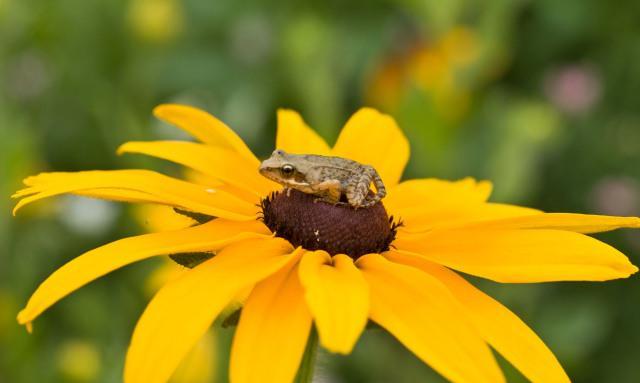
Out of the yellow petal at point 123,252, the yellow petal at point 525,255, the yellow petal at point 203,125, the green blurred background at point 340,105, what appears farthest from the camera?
the green blurred background at point 340,105

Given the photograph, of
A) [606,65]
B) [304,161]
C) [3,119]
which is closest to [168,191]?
[304,161]

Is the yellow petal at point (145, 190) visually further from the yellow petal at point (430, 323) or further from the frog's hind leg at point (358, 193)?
the yellow petal at point (430, 323)

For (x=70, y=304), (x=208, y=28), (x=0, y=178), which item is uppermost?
(x=208, y=28)

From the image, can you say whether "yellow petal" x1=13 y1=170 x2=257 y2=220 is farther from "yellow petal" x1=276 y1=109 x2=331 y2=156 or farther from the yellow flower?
"yellow petal" x1=276 y1=109 x2=331 y2=156

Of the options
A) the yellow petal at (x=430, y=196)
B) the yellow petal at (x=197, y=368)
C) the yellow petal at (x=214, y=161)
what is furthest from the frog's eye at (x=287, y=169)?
the yellow petal at (x=197, y=368)

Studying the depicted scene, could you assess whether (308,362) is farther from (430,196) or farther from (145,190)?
(430,196)

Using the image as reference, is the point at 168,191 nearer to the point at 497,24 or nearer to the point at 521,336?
the point at 521,336

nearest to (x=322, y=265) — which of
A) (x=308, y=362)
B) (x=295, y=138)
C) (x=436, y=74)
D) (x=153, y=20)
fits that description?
(x=308, y=362)

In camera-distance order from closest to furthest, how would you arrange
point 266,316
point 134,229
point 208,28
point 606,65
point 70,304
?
1. point 266,316
2. point 70,304
3. point 134,229
4. point 606,65
5. point 208,28
